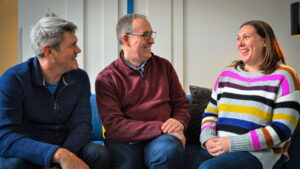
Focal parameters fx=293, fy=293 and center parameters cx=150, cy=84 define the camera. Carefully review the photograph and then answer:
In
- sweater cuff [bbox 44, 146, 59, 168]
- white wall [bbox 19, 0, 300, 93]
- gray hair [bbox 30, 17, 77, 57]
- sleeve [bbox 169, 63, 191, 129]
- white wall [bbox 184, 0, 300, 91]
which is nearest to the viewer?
sweater cuff [bbox 44, 146, 59, 168]

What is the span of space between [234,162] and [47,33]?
1161 millimetres

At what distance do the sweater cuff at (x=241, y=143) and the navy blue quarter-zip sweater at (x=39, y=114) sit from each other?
78 centimetres

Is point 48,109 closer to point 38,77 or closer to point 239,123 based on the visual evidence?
point 38,77

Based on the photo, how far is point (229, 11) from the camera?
11.6 feet

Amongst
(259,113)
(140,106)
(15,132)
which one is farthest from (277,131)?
(15,132)

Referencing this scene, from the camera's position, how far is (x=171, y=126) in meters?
1.66

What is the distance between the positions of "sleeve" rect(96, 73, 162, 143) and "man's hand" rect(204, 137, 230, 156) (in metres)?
0.29

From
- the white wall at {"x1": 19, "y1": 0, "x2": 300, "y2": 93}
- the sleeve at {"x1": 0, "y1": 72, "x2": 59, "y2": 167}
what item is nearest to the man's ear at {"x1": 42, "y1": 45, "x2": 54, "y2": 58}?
the sleeve at {"x1": 0, "y1": 72, "x2": 59, "y2": 167}

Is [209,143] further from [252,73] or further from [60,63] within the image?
[60,63]

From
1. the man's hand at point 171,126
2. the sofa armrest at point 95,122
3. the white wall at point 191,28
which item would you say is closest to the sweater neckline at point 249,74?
the man's hand at point 171,126

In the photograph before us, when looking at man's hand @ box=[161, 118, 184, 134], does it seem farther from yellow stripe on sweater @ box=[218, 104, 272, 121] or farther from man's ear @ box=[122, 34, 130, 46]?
man's ear @ box=[122, 34, 130, 46]

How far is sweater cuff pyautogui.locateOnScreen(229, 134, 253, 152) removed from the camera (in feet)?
4.84

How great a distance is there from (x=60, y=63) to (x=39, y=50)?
0.13 m

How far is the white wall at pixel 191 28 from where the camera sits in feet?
11.2
